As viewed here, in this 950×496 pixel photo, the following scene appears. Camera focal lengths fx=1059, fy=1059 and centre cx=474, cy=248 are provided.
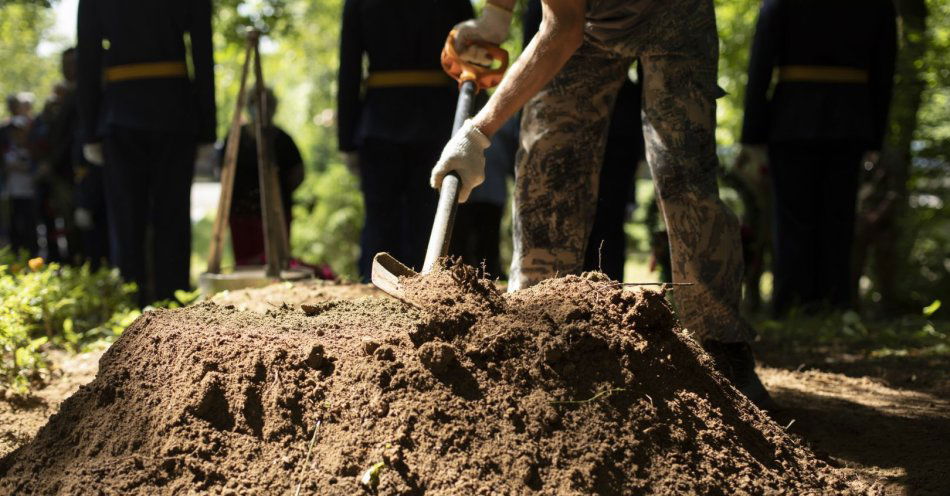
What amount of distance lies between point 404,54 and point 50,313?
254 cm

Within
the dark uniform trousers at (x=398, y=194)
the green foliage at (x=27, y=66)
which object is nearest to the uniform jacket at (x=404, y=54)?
the dark uniform trousers at (x=398, y=194)

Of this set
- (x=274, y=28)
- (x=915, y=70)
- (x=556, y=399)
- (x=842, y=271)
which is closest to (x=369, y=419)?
(x=556, y=399)

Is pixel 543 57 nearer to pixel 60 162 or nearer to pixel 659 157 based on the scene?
pixel 659 157

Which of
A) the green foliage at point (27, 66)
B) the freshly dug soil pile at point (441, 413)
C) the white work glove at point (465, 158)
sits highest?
the green foliage at point (27, 66)

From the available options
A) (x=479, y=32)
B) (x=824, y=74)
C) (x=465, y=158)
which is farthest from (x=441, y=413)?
(x=824, y=74)

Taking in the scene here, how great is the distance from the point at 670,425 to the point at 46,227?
10.2 metres

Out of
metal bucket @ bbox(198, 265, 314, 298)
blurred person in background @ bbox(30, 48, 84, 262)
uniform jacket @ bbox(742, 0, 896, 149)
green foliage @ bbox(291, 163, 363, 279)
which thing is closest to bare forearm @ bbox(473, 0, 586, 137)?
metal bucket @ bbox(198, 265, 314, 298)

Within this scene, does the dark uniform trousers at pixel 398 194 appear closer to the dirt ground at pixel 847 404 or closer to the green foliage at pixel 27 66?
the dirt ground at pixel 847 404

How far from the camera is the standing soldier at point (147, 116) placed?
6430 mm

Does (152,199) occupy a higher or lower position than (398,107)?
lower

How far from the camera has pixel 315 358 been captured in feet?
8.95

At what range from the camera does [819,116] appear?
263 inches

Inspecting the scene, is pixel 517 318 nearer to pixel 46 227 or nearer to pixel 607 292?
pixel 607 292

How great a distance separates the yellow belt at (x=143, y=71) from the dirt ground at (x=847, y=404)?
2.06m
